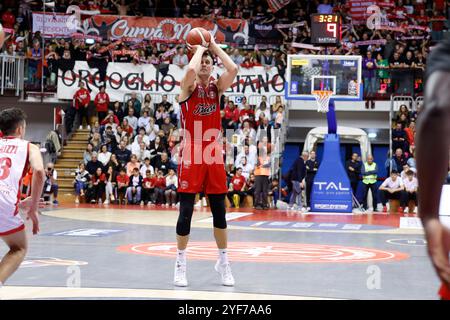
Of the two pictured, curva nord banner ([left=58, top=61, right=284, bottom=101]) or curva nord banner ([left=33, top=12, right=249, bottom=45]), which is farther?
curva nord banner ([left=33, top=12, right=249, bottom=45])

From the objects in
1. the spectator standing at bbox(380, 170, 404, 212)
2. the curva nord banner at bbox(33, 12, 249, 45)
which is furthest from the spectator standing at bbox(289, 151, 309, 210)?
the curva nord banner at bbox(33, 12, 249, 45)

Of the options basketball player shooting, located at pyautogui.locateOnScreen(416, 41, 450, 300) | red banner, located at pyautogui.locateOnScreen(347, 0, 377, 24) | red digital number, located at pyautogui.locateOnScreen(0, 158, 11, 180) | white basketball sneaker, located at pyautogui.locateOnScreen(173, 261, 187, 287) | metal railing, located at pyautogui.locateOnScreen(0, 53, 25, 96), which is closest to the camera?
basketball player shooting, located at pyautogui.locateOnScreen(416, 41, 450, 300)

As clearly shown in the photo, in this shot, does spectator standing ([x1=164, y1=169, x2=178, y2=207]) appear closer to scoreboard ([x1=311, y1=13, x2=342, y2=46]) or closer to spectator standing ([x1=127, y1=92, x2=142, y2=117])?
spectator standing ([x1=127, y1=92, x2=142, y2=117])

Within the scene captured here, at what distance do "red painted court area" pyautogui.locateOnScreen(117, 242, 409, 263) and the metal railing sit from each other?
17.2m

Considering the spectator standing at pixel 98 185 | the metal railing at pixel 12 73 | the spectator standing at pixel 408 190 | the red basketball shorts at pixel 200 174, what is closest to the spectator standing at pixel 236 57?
the spectator standing at pixel 98 185

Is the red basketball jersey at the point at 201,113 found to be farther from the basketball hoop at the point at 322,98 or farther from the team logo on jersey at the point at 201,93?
the basketball hoop at the point at 322,98

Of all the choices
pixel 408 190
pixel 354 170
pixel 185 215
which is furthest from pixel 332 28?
pixel 185 215

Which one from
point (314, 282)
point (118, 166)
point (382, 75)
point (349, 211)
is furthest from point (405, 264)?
point (382, 75)

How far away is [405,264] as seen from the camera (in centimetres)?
835

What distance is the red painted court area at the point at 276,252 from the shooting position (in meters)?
8.74

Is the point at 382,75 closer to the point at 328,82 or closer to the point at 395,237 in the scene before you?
the point at 328,82

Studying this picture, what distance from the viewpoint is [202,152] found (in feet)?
22.2

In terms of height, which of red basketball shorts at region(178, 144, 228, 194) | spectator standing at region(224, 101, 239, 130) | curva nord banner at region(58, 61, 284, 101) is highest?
curva nord banner at region(58, 61, 284, 101)

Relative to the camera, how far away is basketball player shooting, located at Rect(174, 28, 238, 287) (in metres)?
6.81
